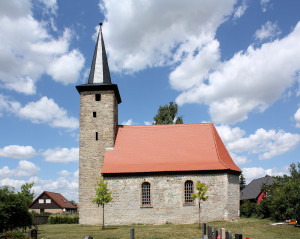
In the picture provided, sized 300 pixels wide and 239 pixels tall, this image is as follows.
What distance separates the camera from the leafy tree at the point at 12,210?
1661 centimetres

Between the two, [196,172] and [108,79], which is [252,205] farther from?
[108,79]

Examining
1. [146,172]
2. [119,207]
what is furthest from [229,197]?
[119,207]

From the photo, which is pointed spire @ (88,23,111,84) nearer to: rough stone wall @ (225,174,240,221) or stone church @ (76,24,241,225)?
stone church @ (76,24,241,225)

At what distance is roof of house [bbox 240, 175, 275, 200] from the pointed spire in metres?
28.3

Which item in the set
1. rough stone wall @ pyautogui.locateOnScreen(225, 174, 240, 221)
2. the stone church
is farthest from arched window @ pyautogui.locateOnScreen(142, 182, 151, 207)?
rough stone wall @ pyautogui.locateOnScreen(225, 174, 240, 221)

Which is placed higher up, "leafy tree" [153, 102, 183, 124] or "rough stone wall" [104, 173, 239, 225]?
"leafy tree" [153, 102, 183, 124]

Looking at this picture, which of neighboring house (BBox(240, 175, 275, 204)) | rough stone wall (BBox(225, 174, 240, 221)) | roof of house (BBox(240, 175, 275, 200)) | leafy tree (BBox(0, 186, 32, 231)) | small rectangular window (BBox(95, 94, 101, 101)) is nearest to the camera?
leafy tree (BBox(0, 186, 32, 231))

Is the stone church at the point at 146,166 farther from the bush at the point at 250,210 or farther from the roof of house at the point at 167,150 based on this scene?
the bush at the point at 250,210

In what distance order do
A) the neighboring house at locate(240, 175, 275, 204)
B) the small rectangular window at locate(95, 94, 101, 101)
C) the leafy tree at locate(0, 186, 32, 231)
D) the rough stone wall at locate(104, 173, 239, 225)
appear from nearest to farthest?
the leafy tree at locate(0, 186, 32, 231), the rough stone wall at locate(104, 173, 239, 225), the small rectangular window at locate(95, 94, 101, 101), the neighboring house at locate(240, 175, 275, 204)

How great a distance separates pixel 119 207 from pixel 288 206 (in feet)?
44.0

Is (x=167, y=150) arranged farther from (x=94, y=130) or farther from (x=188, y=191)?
(x=94, y=130)

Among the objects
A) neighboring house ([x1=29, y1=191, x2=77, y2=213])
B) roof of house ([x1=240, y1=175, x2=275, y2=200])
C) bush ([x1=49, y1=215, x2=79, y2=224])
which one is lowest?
neighboring house ([x1=29, y1=191, x2=77, y2=213])

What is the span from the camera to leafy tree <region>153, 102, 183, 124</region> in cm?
4261

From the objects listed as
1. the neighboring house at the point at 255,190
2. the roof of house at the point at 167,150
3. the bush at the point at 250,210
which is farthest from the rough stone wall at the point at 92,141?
the neighboring house at the point at 255,190
